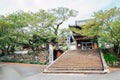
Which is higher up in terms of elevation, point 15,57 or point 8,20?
point 8,20

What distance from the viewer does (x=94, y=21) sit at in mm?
20500

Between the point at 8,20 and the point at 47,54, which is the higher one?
the point at 8,20

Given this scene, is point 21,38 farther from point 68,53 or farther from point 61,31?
point 68,53

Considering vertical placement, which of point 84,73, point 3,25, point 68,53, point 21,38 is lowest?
point 84,73

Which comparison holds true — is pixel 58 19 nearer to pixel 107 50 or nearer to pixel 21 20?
pixel 21 20

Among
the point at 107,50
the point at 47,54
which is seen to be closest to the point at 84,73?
the point at 107,50

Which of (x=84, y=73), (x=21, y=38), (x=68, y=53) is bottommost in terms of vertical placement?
(x=84, y=73)

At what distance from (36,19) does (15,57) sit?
6532mm

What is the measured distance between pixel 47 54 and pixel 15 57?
→ 5.00 meters

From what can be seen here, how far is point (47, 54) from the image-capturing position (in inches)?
1008

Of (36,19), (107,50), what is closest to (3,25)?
(36,19)

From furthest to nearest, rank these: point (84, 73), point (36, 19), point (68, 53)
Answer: point (36, 19) < point (68, 53) < point (84, 73)

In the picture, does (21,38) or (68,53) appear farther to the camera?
(21,38)

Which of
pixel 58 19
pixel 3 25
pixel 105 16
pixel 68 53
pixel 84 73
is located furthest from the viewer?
pixel 58 19
